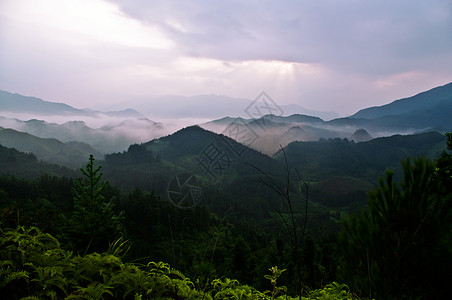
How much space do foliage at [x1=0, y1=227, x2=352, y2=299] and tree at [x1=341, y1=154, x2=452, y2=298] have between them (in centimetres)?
241

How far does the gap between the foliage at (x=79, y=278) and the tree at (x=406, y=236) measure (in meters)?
2.41

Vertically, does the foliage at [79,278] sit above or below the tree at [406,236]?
above

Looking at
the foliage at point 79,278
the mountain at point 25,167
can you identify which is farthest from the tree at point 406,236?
the mountain at point 25,167

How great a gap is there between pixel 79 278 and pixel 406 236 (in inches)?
194

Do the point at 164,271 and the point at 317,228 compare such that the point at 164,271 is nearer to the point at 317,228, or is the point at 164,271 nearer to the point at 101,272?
the point at 101,272

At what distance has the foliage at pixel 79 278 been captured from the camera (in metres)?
1.76

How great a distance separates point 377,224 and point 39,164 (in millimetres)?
194430

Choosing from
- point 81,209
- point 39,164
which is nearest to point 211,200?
point 39,164

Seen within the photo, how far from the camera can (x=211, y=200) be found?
142 m

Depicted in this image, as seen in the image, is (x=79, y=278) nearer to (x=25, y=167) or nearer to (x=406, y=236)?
(x=406, y=236)

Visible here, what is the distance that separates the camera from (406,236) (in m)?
4.61
